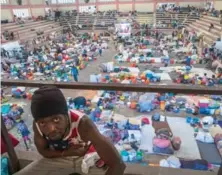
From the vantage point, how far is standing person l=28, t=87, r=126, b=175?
101cm

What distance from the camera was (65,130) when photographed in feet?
3.54

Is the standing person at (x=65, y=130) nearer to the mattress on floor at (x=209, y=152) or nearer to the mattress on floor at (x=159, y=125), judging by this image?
the mattress on floor at (x=209, y=152)

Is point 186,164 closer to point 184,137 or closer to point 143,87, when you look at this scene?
point 184,137

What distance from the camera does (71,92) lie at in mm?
7363

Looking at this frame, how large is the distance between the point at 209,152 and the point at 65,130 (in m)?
4.11

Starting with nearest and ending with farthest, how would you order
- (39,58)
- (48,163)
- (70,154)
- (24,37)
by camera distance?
(70,154) < (48,163) < (39,58) < (24,37)

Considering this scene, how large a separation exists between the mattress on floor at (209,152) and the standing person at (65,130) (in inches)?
145

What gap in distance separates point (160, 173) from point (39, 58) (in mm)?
10495

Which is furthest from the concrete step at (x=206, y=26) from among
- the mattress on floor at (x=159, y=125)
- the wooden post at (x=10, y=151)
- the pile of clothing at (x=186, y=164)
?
the wooden post at (x=10, y=151)

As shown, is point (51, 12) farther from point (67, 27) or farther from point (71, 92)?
point (71, 92)

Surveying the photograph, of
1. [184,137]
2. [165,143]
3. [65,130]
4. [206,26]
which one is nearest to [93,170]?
[65,130]

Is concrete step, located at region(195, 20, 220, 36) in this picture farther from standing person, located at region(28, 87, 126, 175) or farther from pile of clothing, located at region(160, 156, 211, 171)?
standing person, located at region(28, 87, 126, 175)

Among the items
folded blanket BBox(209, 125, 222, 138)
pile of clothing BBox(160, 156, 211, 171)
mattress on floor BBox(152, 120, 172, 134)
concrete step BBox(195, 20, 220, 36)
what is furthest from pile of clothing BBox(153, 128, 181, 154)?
concrete step BBox(195, 20, 220, 36)

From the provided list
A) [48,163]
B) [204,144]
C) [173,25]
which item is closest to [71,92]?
[204,144]
